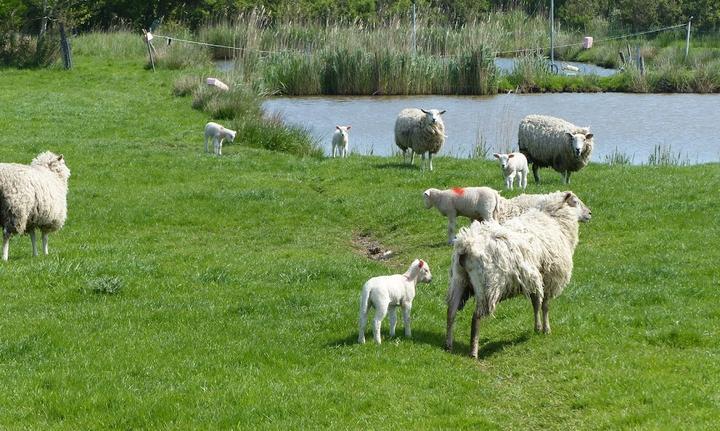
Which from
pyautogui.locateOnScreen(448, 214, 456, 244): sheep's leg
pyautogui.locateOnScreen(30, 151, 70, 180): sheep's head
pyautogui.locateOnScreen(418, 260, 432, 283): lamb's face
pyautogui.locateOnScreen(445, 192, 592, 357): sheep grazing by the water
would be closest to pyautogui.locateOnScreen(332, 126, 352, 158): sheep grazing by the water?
pyautogui.locateOnScreen(448, 214, 456, 244): sheep's leg

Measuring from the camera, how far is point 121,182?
25594 mm

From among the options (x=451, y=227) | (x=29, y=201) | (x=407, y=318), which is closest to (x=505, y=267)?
(x=407, y=318)

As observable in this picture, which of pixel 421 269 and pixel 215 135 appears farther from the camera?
pixel 215 135

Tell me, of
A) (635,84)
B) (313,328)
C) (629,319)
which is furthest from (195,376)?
(635,84)

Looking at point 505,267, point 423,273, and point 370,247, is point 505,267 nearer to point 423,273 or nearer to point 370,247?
point 423,273

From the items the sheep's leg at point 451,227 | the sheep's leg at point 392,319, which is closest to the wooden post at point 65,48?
the sheep's leg at point 451,227

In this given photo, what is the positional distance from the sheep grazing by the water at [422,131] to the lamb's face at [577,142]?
4.12 m

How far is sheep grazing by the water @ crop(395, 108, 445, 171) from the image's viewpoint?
27031 millimetres

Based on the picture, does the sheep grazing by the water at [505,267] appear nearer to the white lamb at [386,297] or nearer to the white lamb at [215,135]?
the white lamb at [386,297]

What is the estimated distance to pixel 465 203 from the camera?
747 inches

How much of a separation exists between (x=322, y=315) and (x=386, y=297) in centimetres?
204

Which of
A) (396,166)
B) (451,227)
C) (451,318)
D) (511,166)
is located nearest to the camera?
(451,318)

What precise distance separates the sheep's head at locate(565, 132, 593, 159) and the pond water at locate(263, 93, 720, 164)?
7.26 metres

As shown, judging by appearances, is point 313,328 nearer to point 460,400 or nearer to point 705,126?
point 460,400
